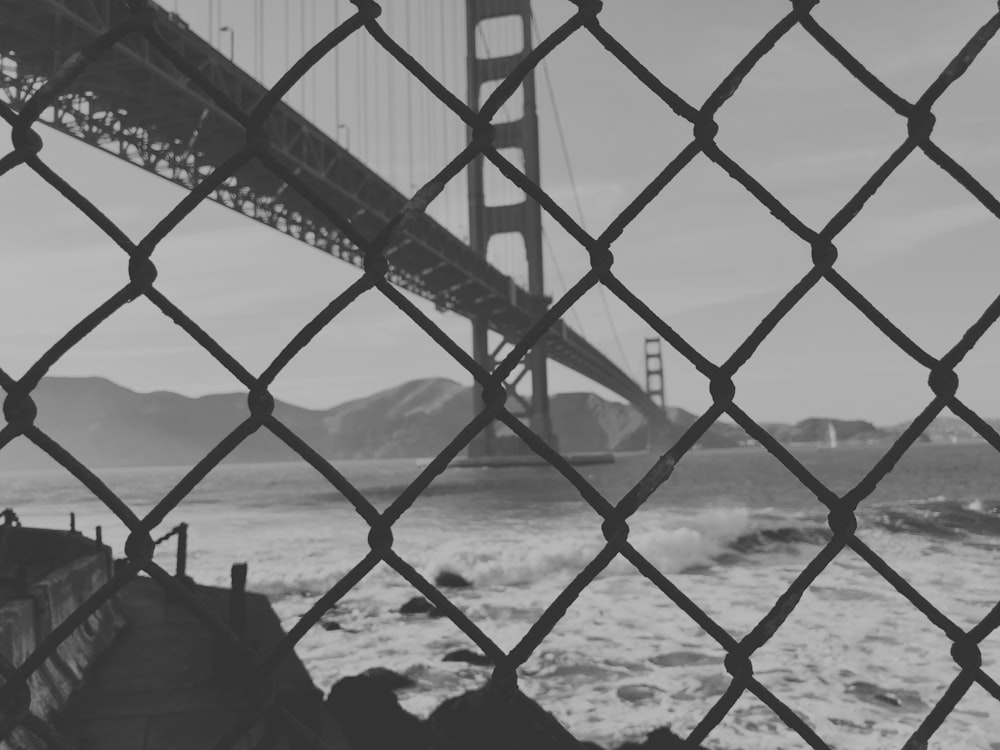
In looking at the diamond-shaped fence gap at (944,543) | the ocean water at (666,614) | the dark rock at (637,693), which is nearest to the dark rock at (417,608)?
the ocean water at (666,614)

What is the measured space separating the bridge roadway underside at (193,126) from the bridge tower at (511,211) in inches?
489

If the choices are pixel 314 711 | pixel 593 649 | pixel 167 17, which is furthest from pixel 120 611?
pixel 167 17

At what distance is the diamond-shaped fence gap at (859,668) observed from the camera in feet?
24.7

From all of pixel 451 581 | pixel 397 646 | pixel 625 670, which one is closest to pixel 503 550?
pixel 451 581

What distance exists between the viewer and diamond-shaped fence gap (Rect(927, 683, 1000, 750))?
22.5 feet

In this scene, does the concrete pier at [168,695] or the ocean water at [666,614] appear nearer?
the concrete pier at [168,695]

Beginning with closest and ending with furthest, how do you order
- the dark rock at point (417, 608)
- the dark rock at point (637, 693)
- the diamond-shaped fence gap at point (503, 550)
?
the dark rock at point (637, 693) → the dark rock at point (417, 608) → the diamond-shaped fence gap at point (503, 550)

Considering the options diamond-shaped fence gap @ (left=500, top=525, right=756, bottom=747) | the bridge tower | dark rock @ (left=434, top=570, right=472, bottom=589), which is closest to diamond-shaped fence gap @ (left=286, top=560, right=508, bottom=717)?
diamond-shaped fence gap @ (left=500, top=525, right=756, bottom=747)

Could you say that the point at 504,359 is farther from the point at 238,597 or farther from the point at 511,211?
the point at 511,211

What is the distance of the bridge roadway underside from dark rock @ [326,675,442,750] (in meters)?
7.06

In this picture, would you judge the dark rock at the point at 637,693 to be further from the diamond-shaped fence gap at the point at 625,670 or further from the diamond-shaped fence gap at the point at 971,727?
the diamond-shaped fence gap at the point at 971,727

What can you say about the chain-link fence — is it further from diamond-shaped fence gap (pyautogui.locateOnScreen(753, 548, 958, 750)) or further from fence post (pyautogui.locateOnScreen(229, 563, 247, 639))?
diamond-shaped fence gap (pyautogui.locateOnScreen(753, 548, 958, 750))

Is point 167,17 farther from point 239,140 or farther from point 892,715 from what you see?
point 892,715

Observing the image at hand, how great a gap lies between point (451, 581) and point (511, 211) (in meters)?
41.0
